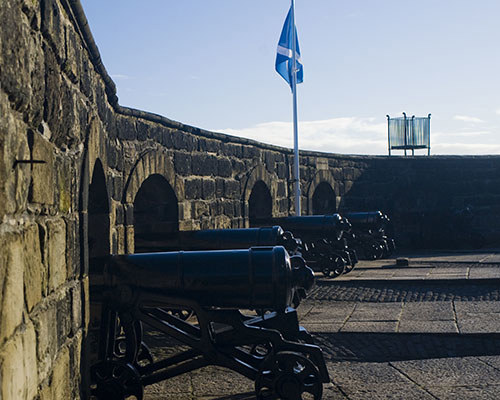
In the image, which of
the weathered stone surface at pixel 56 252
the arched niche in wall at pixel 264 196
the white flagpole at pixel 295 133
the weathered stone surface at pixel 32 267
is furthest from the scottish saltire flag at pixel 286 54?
the weathered stone surface at pixel 32 267

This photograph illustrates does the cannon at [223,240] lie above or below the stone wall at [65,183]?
below

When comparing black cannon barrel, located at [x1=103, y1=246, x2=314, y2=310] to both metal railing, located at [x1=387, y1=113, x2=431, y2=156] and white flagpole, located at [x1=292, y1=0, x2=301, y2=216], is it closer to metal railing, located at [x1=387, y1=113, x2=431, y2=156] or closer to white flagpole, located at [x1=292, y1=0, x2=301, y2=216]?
white flagpole, located at [x1=292, y1=0, x2=301, y2=216]

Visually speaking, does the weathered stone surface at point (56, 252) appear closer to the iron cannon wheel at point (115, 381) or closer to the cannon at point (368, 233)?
the iron cannon wheel at point (115, 381)

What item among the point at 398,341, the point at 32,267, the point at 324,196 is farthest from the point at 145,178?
the point at 324,196

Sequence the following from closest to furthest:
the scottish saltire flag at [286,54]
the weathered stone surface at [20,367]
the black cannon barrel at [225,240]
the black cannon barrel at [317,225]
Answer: the weathered stone surface at [20,367]
the black cannon barrel at [225,240]
the black cannon barrel at [317,225]
the scottish saltire flag at [286,54]

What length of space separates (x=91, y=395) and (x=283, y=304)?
4.11ft

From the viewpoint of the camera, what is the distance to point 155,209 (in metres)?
9.34

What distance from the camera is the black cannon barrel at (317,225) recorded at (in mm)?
11242

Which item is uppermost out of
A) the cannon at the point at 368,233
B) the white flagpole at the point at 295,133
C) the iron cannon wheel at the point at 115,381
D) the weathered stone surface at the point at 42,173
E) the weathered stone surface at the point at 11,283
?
the white flagpole at the point at 295,133

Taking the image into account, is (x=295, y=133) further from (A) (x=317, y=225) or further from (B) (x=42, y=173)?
(B) (x=42, y=173)

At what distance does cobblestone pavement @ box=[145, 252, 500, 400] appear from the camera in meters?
4.73

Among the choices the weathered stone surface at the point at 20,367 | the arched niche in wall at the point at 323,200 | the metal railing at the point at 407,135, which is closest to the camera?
the weathered stone surface at the point at 20,367

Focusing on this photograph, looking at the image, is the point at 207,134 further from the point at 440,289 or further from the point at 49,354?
the point at 49,354

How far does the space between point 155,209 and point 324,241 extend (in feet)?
9.39
